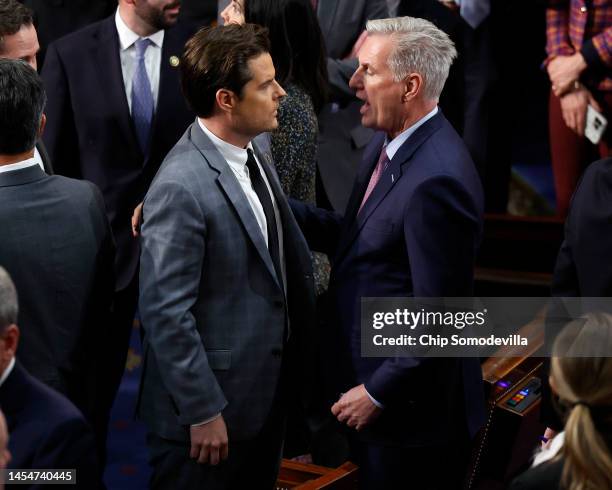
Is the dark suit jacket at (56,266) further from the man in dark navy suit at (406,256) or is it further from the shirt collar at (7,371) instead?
the man in dark navy suit at (406,256)

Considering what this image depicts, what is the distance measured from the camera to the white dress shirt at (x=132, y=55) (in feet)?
11.8

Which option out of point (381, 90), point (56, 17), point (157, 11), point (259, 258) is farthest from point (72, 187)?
point (56, 17)

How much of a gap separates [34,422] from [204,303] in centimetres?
71

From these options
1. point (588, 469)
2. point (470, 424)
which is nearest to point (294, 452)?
point (470, 424)

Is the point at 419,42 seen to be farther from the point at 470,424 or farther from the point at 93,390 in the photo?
the point at 93,390

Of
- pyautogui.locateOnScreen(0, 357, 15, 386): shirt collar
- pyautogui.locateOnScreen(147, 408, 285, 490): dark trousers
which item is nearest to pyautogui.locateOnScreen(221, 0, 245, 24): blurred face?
pyautogui.locateOnScreen(147, 408, 285, 490): dark trousers

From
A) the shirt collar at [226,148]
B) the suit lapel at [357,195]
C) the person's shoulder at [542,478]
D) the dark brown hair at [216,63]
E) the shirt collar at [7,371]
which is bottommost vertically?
the person's shoulder at [542,478]

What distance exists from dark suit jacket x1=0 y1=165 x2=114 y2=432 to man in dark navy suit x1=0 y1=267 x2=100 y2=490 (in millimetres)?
514

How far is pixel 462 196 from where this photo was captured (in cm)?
254

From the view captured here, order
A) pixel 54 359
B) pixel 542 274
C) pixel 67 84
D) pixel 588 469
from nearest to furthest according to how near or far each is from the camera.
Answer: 1. pixel 588 469
2. pixel 54 359
3. pixel 67 84
4. pixel 542 274

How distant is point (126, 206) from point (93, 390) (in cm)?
103

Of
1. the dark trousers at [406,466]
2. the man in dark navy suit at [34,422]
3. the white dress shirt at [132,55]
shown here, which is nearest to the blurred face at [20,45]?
the white dress shirt at [132,55]

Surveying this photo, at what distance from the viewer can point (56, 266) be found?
2443mm

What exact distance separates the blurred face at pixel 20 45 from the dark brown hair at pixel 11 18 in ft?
0.04
